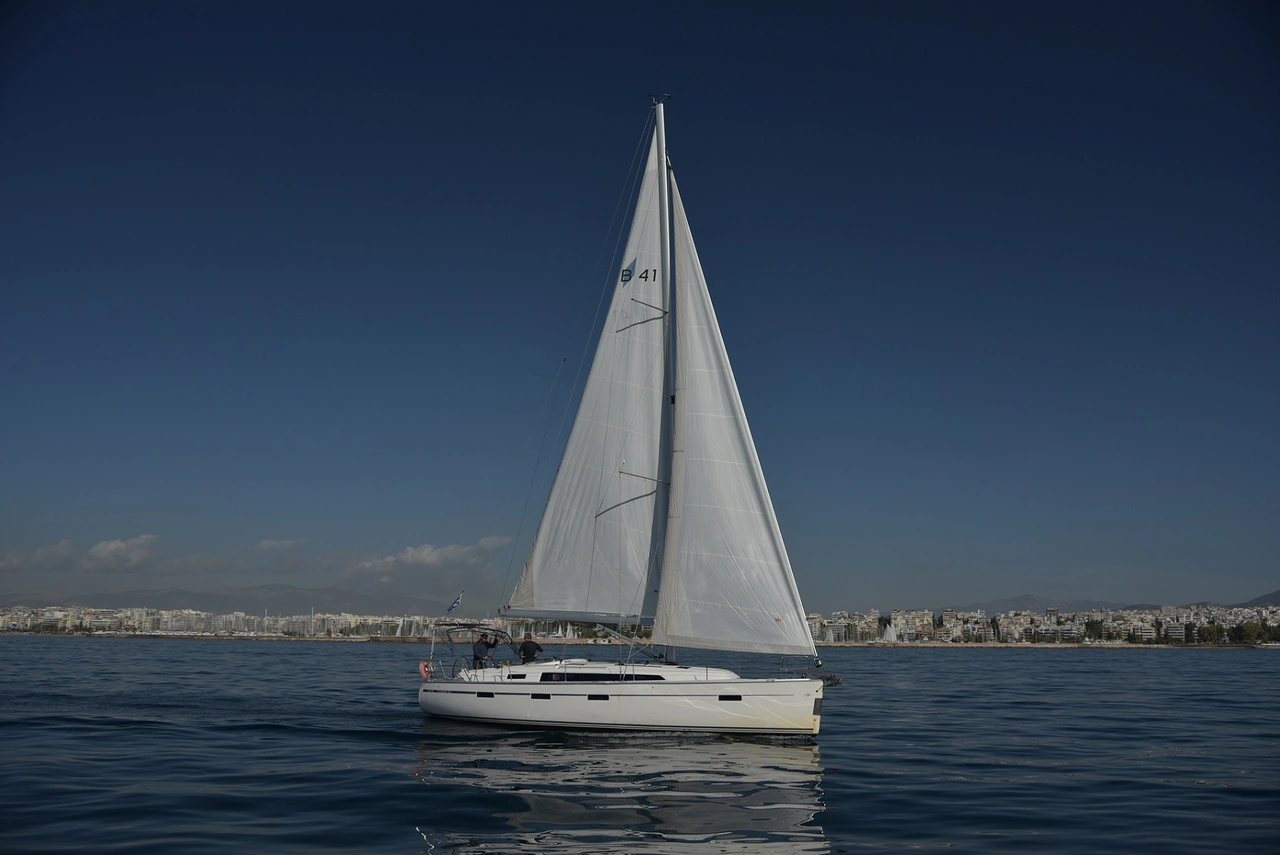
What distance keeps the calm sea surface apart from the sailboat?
3.61ft

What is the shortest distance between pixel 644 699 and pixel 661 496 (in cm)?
535

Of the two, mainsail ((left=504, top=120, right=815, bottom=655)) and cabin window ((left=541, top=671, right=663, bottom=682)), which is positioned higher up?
mainsail ((left=504, top=120, right=815, bottom=655))

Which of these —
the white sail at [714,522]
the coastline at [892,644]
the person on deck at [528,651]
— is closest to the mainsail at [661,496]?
the white sail at [714,522]

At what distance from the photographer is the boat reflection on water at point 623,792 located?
511 inches

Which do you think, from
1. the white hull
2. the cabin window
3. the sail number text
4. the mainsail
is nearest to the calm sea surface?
the white hull

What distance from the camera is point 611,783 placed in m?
16.8

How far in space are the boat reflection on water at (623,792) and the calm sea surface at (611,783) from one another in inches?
2.5

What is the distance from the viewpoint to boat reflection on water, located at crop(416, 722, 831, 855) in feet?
42.5

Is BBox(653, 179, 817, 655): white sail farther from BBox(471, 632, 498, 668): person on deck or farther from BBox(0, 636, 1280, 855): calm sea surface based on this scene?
BBox(471, 632, 498, 668): person on deck

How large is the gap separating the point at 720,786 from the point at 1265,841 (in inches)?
342

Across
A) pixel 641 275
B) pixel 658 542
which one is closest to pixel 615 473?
pixel 658 542

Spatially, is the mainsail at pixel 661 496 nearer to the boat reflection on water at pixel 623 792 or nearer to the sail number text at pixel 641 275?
Answer: the sail number text at pixel 641 275

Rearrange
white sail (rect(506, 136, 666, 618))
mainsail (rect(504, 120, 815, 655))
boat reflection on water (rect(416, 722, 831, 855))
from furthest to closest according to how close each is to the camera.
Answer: white sail (rect(506, 136, 666, 618)) → mainsail (rect(504, 120, 815, 655)) → boat reflection on water (rect(416, 722, 831, 855))

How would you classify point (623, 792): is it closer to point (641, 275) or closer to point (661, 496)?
point (661, 496)
